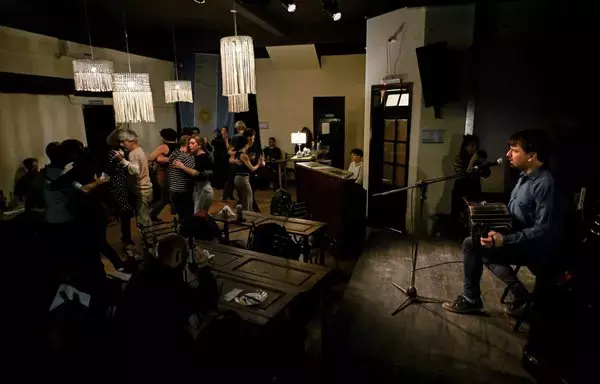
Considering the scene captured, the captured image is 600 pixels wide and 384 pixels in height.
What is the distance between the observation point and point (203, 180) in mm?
4789

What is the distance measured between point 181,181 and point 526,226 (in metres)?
3.75

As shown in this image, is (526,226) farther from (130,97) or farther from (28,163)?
(28,163)

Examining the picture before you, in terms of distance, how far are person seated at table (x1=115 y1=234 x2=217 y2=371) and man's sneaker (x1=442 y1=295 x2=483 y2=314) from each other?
2279mm

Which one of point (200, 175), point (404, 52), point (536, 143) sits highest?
point (404, 52)

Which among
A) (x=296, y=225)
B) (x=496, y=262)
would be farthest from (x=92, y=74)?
(x=496, y=262)

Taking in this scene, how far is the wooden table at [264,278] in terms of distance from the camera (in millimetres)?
2148

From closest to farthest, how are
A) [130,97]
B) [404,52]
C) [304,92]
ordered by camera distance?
[130,97]
[404,52]
[304,92]

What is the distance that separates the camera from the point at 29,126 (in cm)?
505

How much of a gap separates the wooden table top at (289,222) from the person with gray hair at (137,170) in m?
1.23

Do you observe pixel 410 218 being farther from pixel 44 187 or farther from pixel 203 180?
pixel 44 187

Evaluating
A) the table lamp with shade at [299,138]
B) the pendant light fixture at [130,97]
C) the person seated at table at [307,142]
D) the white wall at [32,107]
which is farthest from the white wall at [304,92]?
the pendant light fixture at [130,97]

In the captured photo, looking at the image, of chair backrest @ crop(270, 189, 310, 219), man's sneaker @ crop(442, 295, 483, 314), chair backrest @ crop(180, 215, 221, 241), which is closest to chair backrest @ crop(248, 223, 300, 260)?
chair backrest @ crop(180, 215, 221, 241)

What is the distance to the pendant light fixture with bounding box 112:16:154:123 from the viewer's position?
11.0ft

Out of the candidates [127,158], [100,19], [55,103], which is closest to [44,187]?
[127,158]
